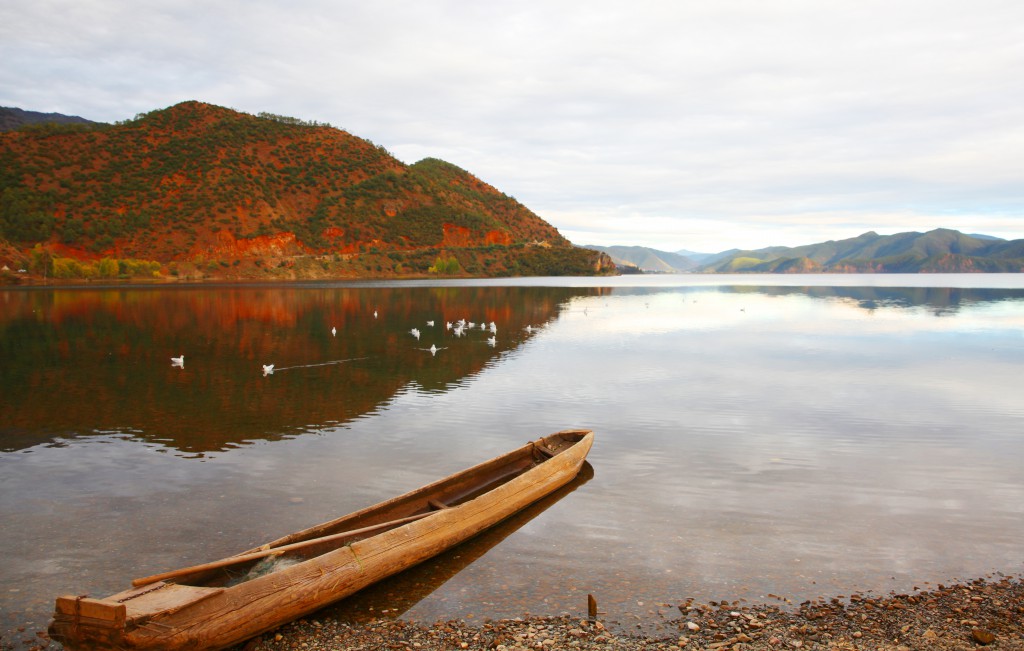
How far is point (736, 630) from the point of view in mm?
5828

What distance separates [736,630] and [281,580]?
161 inches

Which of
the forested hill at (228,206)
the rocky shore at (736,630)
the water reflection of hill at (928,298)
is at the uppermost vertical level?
the forested hill at (228,206)

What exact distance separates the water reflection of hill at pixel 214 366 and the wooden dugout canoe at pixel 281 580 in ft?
21.8

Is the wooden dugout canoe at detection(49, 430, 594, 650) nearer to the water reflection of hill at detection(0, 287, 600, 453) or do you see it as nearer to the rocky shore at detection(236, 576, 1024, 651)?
the rocky shore at detection(236, 576, 1024, 651)

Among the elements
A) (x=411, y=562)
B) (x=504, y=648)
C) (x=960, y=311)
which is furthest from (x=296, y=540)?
(x=960, y=311)

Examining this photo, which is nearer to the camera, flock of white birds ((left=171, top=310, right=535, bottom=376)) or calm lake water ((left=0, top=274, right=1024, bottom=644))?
calm lake water ((left=0, top=274, right=1024, bottom=644))

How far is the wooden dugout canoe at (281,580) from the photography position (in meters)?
4.91

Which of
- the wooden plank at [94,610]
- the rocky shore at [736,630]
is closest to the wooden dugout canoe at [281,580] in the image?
the wooden plank at [94,610]

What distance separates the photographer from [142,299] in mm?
51844

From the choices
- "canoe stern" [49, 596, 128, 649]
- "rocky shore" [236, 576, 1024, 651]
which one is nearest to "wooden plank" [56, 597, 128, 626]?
"canoe stern" [49, 596, 128, 649]

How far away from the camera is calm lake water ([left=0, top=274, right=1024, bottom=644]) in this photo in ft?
23.1

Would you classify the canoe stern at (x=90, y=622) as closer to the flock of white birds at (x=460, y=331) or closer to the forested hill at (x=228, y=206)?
the flock of white birds at (x=460, y=331)

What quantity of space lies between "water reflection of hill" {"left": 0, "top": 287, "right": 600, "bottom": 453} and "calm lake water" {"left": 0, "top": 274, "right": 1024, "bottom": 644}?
0.45 feet

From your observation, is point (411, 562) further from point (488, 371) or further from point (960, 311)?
point (960, 311)
